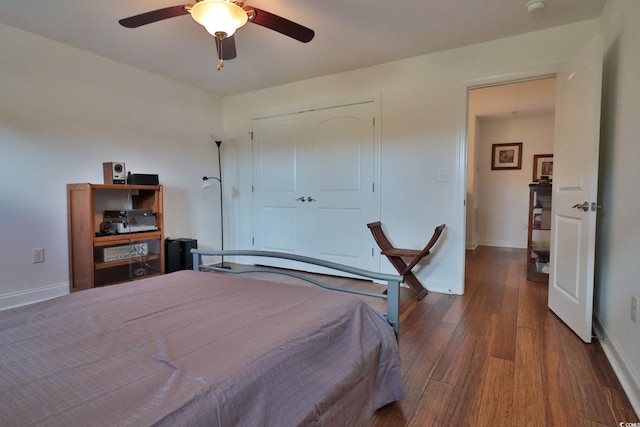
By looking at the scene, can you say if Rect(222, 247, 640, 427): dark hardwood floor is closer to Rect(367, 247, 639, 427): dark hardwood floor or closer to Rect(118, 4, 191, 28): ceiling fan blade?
Rect(367, 247, 639, 427): dark hardwood floor

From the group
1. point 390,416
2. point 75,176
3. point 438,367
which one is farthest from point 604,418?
point 75,176

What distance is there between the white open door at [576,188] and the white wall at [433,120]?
393mm

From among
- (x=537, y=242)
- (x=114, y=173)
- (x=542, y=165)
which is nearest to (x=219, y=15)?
(x=114, y=173)

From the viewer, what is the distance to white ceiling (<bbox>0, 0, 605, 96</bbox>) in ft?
7.80

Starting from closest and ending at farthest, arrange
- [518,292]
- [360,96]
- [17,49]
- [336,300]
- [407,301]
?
[336,300], [17,49], [407,301], [518,292], [360,96]

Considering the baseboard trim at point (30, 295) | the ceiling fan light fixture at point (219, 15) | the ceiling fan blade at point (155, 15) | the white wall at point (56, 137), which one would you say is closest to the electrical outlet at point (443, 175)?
the ceiling fan light fixture at point (219, 15)

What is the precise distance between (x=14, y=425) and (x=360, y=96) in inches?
143

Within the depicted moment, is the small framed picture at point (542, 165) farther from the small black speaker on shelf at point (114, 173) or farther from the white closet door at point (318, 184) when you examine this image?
the small black speaker on shelf at point (114, 173)

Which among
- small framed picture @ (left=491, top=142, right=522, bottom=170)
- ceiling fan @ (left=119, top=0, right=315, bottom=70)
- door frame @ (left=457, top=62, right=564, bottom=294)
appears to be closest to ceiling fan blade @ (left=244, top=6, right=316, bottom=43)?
ceiling fan @ (left=119, top=0, right=315, bottom=70)

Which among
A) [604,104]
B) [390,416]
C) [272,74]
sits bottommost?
[390,416]

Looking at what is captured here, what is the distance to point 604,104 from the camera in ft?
7.61

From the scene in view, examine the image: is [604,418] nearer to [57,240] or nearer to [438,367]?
[438,367]

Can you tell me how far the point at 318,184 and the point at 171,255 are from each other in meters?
1.89

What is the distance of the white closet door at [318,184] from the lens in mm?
3695
